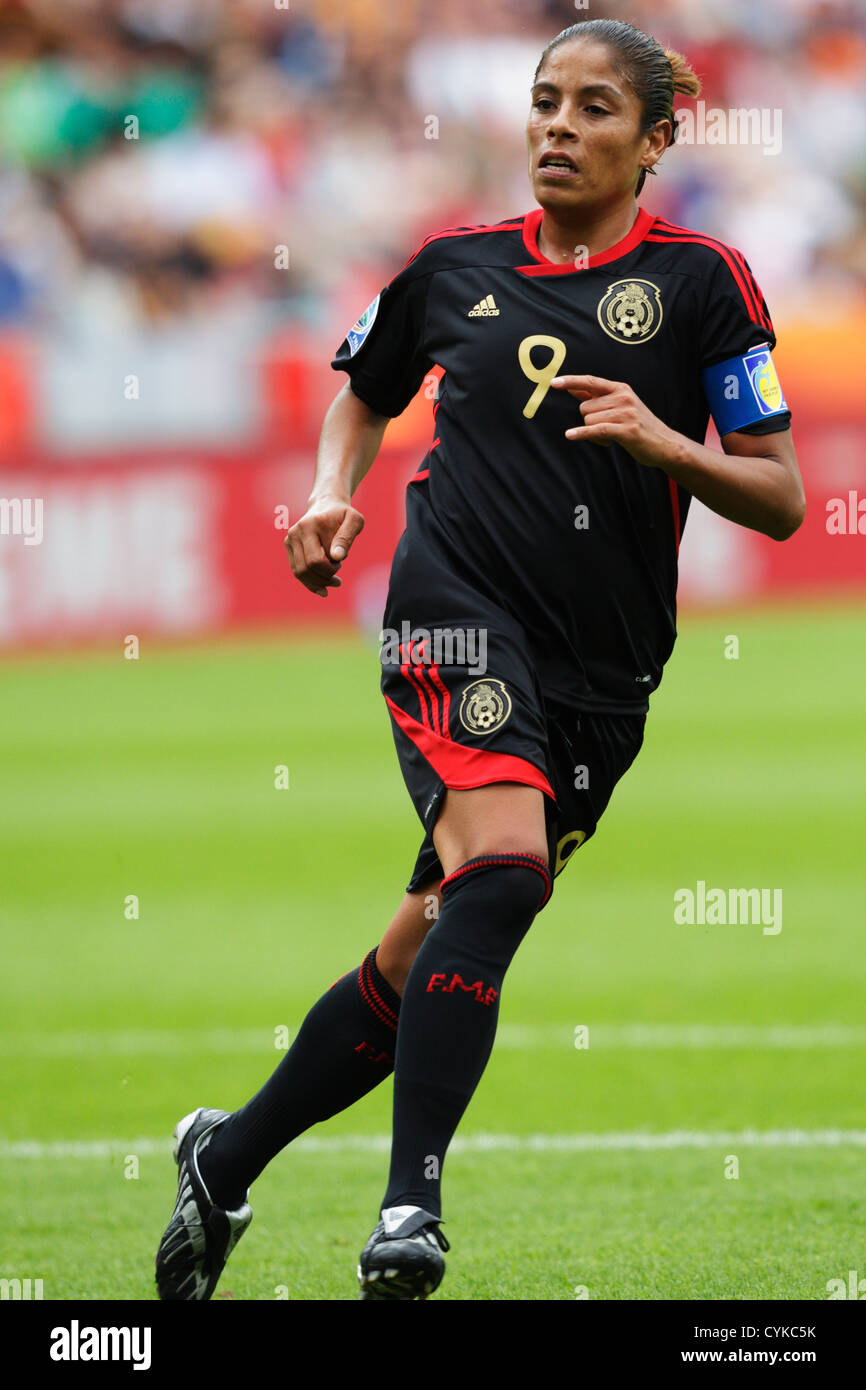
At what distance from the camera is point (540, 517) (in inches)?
131

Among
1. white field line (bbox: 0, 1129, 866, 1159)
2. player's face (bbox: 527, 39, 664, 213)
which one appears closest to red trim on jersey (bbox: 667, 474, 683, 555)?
player's face (bbox: 527, 39, 664, 213)

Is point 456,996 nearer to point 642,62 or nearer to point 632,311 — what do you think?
point 632,311

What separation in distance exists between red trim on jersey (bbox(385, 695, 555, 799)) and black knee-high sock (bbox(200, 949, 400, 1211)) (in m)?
0.52

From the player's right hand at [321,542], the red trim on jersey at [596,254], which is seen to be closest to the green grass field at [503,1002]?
the player's right hand at [321,542]

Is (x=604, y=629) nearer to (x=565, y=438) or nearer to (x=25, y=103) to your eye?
(x=565, y=438)

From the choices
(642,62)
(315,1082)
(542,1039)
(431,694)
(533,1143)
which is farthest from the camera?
(542,1039)

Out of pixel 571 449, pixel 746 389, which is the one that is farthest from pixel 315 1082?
pixel 746 389

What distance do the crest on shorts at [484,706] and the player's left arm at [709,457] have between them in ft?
1.44

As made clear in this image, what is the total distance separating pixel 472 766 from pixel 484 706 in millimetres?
104

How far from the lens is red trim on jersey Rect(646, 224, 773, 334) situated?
3.34 m

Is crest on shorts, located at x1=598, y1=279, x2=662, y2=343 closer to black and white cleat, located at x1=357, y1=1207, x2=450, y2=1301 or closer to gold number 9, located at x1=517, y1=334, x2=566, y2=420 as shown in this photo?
gold number 9, located at x1=517, y1=334, x2=566, y2=420

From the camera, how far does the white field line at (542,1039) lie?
6.04m

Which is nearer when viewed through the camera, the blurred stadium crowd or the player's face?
the player's face
